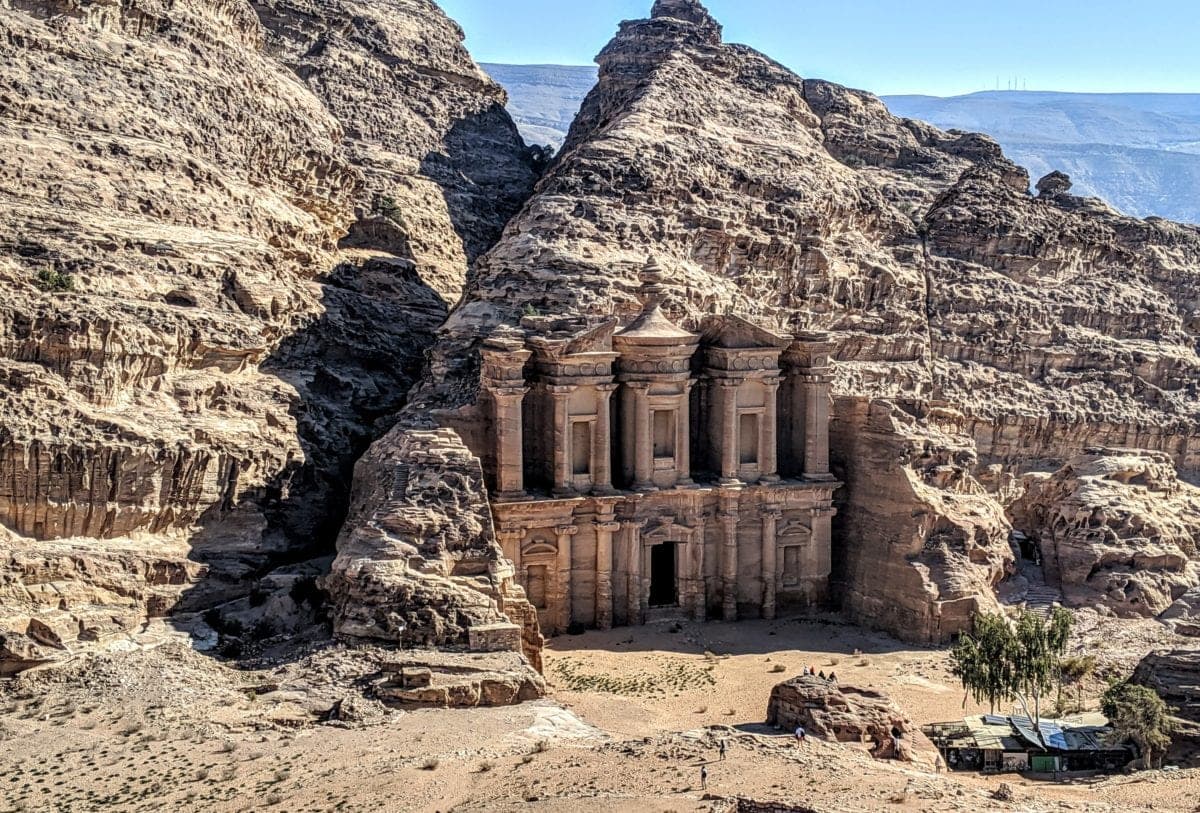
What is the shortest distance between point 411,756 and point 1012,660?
2121 centimetres

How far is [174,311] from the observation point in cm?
5631

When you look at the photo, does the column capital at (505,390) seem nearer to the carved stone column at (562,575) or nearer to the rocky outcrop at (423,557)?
the rocky outcrop at (423,557)

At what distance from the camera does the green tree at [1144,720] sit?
4541 centimetres

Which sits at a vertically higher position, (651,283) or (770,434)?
(651,283)

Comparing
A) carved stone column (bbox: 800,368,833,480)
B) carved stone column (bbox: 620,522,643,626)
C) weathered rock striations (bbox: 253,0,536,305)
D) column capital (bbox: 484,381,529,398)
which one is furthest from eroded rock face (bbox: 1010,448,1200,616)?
weathered rock striations (bbox: 253,0,536,305)

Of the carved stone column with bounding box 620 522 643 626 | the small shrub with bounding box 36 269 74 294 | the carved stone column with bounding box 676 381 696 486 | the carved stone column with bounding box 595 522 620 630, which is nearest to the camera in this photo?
the small shrub with bounding box 36 269 74 294

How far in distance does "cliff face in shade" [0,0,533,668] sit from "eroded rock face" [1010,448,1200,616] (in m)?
30.6

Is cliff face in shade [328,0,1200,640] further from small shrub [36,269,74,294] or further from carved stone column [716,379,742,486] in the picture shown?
small shrub [36,269,74,294]

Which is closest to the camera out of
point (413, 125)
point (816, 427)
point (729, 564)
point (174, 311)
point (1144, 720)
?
point (1144, 720)

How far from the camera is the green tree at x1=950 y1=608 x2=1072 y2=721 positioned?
1944 inches

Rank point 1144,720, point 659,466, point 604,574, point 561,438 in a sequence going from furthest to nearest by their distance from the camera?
1. point 659,466
2. point 604,574
3. point 561,438
4. point 1144,720

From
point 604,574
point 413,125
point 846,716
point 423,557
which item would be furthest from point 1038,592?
point 413,125

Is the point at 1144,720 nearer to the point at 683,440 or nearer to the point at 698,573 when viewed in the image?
the point at 698,573

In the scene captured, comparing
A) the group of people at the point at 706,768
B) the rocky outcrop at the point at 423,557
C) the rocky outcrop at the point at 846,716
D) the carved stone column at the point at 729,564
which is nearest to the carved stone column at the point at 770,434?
the carved stone column at the point at 729,564
